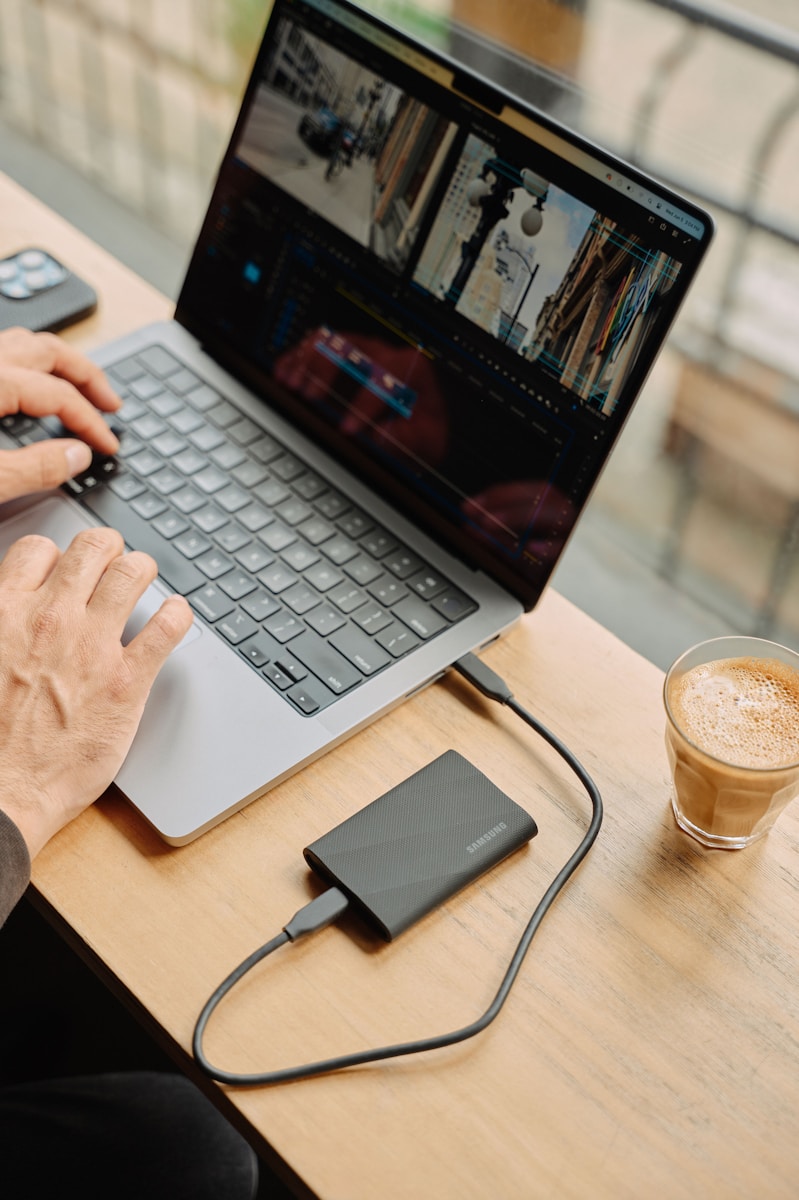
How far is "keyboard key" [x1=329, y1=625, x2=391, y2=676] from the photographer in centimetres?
74

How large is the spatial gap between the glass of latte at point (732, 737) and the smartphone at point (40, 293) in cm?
64

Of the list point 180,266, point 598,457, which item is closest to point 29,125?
point 180,266

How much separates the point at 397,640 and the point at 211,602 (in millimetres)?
137

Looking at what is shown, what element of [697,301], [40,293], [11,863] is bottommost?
[11,863]

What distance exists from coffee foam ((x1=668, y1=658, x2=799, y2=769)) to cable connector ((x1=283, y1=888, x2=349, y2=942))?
0.23 metres

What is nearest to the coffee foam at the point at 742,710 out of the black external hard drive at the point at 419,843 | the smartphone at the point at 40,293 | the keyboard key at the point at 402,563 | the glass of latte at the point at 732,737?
the glass of latte at the point at 732,737

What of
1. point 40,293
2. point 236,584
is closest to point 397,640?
point 236,584

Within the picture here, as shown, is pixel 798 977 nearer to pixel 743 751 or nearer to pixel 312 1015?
pixel 743 751

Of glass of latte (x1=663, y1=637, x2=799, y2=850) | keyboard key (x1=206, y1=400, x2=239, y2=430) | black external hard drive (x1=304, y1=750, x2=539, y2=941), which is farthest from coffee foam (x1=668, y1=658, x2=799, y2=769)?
keyboard key (x1=206, y1=400, x2=239, y2=430)

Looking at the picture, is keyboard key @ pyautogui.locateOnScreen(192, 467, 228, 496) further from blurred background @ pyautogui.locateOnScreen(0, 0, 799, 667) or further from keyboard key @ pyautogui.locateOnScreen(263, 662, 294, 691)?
blurred background @ pyautogui.locateOnScreen(0, 0, 799, 667)

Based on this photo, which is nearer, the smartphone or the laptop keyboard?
the laptop keyboard

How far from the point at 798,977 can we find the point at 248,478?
0.53 m

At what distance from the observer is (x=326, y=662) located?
0.74m

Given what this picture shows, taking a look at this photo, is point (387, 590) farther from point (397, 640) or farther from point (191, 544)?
point (191, 544)
